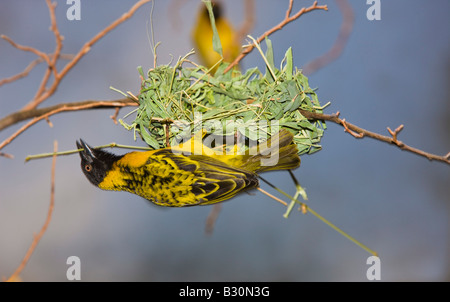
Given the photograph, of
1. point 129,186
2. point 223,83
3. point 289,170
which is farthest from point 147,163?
point 289,170

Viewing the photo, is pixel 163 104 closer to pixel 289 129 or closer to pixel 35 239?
pixel 289 129

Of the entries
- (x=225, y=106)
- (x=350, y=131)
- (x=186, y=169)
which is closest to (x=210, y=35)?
(x=225, y=106)

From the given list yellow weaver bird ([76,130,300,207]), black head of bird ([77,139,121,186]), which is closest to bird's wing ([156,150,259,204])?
yellow weaver bird ([76,130,300,207])

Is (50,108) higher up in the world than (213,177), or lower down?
higher up

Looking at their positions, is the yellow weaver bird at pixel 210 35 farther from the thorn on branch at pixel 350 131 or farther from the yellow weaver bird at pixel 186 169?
the thorn on branch at pixel 350 131

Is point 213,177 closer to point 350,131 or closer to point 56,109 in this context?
point 350,131

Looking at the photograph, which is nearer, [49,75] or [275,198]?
[275,198]

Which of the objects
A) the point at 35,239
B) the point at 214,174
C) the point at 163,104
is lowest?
the point at 35,239
